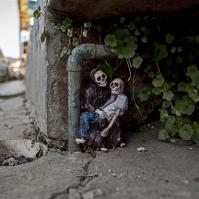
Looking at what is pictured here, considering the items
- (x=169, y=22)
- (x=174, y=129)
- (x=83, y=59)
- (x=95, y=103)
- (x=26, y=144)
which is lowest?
(x=26, y=144)

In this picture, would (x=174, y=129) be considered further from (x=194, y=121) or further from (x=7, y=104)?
(x=7, y=104)

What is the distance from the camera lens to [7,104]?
204 inches

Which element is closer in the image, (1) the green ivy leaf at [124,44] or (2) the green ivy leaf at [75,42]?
(1) the green ivy leaf at [124,44]

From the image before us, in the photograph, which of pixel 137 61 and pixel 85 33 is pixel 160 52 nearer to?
pixel 137 61

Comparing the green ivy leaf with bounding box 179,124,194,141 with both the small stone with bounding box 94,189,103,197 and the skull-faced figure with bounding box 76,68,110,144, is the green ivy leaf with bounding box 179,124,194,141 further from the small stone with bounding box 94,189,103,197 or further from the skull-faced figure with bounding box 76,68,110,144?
the small stone with bounding box 94,189,103,197

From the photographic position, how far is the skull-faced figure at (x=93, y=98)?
2418 mm

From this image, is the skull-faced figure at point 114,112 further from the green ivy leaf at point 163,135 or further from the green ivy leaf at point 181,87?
the green ivy leaf at point 181,87

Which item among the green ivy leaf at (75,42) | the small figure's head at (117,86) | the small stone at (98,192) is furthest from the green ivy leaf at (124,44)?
the small stone at (98,192)

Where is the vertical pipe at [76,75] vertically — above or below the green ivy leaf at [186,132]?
above

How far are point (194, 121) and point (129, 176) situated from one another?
707 millimetres

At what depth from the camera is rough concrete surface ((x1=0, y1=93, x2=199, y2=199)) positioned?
6.02ft

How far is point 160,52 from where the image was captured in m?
2.53

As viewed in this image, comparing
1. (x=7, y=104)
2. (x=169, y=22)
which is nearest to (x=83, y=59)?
(x=169, y=22)

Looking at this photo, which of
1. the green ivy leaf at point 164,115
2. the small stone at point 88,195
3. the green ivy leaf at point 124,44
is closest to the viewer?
the small stone at point 88,195
